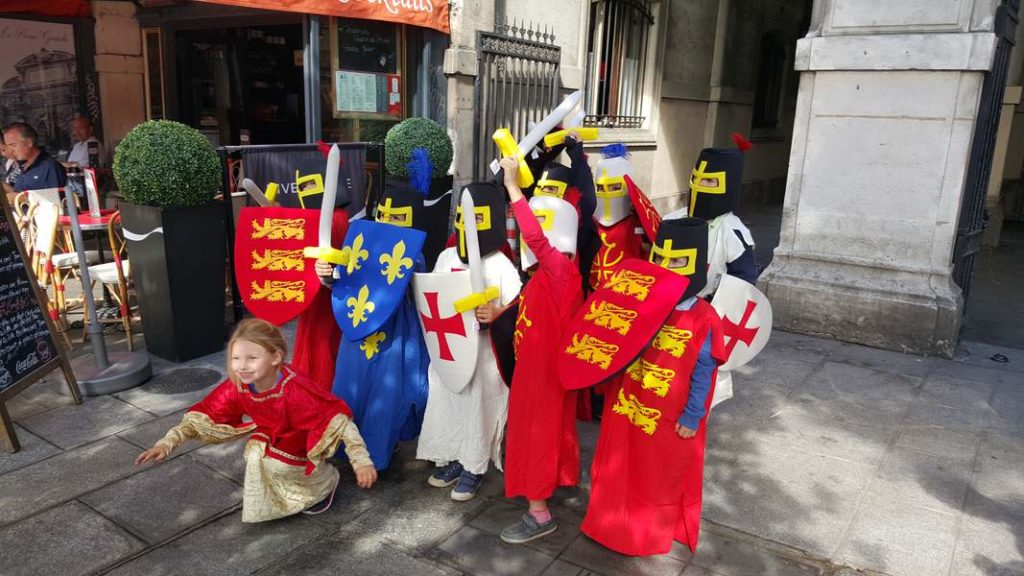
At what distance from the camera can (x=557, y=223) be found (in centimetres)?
346

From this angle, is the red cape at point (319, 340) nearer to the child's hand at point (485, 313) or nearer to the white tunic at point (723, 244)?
the child's hand at point (485, 313)

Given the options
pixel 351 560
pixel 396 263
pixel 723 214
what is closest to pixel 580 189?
pixel 723 214

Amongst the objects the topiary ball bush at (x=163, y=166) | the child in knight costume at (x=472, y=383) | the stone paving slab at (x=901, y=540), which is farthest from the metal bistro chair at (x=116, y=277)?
the stone paving slab at (x=901, y=540)

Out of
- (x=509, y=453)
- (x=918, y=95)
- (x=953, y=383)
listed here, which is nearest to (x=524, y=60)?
(x=918, y=95)

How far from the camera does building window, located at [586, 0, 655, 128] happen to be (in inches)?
428

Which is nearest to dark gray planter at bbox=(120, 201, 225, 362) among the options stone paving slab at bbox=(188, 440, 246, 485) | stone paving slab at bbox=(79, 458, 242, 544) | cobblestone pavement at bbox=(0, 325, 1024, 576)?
cobblestone pavement at bbox=(0, 325, 1024, 576)

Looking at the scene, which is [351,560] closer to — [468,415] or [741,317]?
[468,415]

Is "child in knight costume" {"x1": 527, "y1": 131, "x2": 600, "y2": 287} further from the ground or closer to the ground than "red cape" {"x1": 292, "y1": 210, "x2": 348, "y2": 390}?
further from the ground

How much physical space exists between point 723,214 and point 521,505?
2.00m

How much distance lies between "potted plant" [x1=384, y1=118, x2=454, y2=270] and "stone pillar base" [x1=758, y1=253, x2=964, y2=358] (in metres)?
3.16

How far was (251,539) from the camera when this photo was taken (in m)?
3.41

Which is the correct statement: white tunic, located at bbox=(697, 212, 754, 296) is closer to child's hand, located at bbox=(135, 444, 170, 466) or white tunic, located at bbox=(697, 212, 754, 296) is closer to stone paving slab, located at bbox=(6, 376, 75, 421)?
child's hand, located at bbox=(135, 444, 170, 466)

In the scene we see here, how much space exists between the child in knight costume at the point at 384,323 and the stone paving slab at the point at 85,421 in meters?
1.59

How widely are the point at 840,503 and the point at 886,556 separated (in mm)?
470
